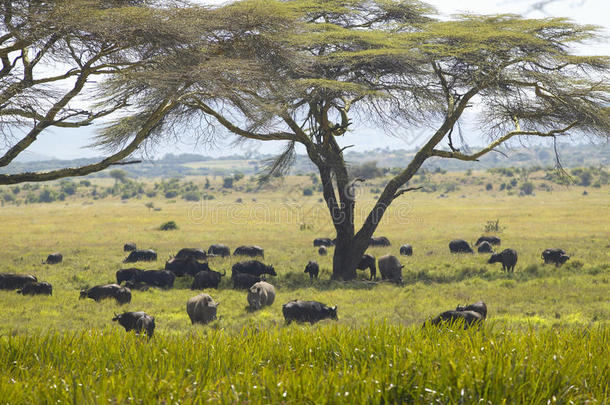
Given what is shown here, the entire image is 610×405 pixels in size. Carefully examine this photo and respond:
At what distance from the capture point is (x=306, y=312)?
12367 mm

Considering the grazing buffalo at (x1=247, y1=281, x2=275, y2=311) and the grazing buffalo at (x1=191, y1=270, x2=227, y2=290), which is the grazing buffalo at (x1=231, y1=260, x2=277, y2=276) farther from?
the grazing buffalo at (x1=247, y1=281, x2=275, y2=311)

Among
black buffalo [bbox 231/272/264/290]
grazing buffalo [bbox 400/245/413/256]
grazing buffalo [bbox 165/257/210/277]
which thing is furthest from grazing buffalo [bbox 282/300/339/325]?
grazing buffalo [bbox 400/245/413/256]

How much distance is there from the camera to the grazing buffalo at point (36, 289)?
1484 centimetres

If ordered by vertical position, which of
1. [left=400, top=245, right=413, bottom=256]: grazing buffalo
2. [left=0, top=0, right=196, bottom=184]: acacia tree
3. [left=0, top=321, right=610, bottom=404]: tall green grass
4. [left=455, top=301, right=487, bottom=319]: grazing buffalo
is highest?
[left=0, top=0, right=196, bottom=184]: acacia tree

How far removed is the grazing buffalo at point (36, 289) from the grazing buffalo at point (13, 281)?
924 mm

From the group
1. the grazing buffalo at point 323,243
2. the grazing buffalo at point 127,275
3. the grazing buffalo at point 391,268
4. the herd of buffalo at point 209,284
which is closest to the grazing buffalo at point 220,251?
the herd of buffalo at point 209,284

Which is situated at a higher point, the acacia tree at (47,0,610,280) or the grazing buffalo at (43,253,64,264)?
the acacia tree at (47,0,610,280)

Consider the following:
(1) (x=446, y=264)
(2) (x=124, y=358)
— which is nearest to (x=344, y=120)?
(1) (x=446, y=264)

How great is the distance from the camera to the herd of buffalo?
11.3m

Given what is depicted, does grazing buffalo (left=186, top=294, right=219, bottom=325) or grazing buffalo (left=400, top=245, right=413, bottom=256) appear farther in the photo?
grazing buffalo (left=400, top=245, right=413, bottom=256)

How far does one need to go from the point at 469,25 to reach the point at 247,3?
831 cm

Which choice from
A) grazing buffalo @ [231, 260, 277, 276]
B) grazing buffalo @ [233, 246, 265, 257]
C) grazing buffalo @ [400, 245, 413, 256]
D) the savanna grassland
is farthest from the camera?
grazing buffalo @ [400, 245, 413, 256]

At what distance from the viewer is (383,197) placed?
18766 millimetres

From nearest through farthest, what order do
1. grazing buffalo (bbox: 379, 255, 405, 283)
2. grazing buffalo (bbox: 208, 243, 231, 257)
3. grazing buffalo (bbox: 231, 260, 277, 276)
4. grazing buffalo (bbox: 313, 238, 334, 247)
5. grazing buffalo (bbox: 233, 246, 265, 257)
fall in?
1. grazing buffalo (bbox: 379, 255, 405, 283)
2. grazing buffalo (bbox: 231, 260, 277, 276)
3. grazing buffalo (bbox: 233, 246, 265, 257)
4. grazing buffalo (bbox: 208, 243, 231, 257)
5. grazing buffalo (bbox: 313, 238, 334, 247)
